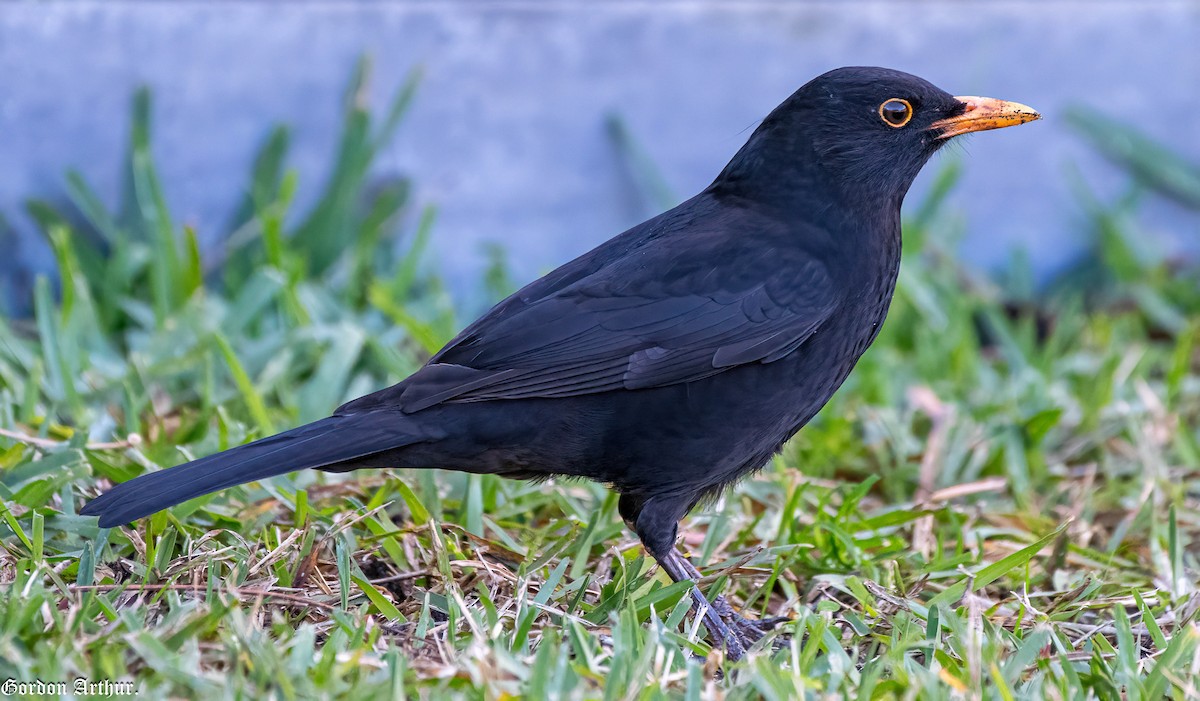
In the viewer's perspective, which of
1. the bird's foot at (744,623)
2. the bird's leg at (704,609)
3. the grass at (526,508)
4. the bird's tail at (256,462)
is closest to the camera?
the grass at (526,508)

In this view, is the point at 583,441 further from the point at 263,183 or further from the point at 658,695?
the point at 263,183

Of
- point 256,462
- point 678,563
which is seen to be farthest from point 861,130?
point 256,462

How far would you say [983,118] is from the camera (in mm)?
3588

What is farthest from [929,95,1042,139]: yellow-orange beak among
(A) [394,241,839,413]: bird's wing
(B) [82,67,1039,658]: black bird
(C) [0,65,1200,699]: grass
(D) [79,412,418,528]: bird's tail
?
(D) [79,412,418,528]: bird's tail

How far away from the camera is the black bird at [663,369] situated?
320 centimetres

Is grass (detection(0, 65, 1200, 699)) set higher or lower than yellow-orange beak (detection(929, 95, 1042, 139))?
lower

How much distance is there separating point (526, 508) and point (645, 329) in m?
0.89

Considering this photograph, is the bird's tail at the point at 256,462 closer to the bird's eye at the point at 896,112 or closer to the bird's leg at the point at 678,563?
the bird's leg at the point at 678,563

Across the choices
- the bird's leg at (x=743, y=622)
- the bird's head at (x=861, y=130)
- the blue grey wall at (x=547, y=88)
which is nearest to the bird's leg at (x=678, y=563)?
the bird's leg at (x=743, y=622)

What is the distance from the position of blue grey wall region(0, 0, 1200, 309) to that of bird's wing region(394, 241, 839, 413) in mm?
2482

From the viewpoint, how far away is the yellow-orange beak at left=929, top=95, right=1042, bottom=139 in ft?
11.8

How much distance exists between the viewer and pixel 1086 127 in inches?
250

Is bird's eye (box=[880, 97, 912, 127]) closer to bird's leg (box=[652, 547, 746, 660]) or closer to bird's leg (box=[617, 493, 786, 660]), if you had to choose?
bird's leg (box=[617, 493, 786, 660])

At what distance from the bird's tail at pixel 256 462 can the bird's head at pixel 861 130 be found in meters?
1.25
